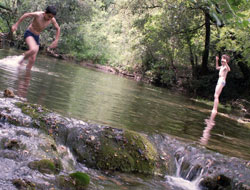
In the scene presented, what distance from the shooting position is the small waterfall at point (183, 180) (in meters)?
4.87

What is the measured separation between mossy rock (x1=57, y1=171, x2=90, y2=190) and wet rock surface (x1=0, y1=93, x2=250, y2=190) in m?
0.01

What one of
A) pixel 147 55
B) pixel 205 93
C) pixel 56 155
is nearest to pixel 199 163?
pixel 56 155

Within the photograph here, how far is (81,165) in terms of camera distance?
4.62m

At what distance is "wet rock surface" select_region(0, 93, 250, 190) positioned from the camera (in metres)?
→ 3.96

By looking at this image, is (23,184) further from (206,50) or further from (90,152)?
(206,50)

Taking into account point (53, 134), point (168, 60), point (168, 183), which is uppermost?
point (168, 60)

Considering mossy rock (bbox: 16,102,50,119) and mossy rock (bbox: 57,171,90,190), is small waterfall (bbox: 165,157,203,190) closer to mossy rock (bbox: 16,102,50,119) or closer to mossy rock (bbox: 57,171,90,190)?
mossy rock (bbox: 57,171,90,190)

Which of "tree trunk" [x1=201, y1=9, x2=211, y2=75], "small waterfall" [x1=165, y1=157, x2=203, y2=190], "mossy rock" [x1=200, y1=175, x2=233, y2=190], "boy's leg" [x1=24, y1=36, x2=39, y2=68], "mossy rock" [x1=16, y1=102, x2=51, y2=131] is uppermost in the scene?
"tree trunk" [x1=201, y1=9, x2=211, y2=75]

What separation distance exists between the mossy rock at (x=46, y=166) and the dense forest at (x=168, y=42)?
1183 cm

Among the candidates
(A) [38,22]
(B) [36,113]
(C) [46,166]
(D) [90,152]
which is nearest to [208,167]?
(D) [90,152]

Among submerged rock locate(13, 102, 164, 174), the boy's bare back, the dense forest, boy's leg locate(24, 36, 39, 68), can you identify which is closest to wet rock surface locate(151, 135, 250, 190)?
submerged rock locate(13, 102, 164, 174)

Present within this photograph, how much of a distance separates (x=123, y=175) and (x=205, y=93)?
1735cm

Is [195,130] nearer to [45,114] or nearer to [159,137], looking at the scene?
[159,137]

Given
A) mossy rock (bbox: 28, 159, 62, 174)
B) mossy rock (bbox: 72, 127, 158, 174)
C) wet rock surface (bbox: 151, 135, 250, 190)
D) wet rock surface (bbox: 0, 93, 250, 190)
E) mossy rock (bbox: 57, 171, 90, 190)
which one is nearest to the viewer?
mossy rock (bbox: 57, 171, 90, 190)
